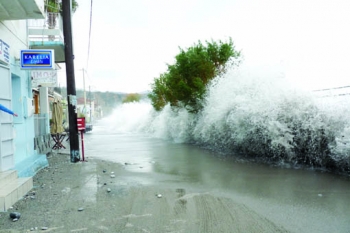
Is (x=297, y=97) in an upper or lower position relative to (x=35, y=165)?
upper

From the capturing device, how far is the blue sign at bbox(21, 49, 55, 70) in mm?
8414

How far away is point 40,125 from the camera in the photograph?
37.3 feet

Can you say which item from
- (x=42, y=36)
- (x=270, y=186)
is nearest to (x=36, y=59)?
(x=42, y=36)

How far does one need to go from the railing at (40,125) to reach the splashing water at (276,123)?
677 centimetres

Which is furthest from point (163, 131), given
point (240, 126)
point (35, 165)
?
point (35, 165)

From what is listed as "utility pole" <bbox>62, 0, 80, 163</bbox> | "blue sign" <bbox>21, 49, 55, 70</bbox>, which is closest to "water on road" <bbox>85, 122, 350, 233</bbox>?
"utility pole" <bbox>62, 0, 80, 163</bbox>

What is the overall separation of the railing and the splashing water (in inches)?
267

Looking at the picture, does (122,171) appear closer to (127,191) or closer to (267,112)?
(127,191)

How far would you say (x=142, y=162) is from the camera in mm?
10320

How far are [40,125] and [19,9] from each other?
5059 mm

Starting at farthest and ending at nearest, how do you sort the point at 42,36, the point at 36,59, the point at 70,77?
the point at 42,36
the point at 70,77
the point at 36,59

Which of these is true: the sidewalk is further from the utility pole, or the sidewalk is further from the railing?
the railing

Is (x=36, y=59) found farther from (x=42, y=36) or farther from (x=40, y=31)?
(x=40, y=31)

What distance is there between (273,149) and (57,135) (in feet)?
32.8
